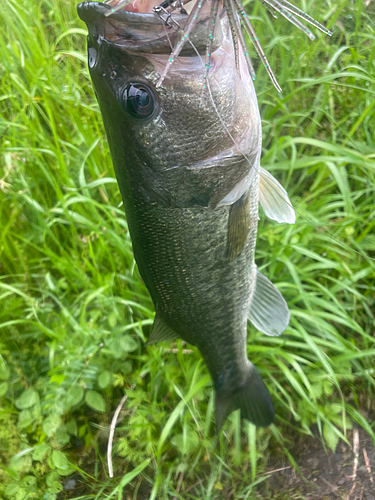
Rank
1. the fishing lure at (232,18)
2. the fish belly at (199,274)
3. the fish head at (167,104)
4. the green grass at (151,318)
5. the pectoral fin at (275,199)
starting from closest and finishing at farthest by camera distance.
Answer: the fishing lure at (232,18) → the fish head at (167,104) → the fish belly at (199,274) → the pectoral fin at (275,199) → the green grass at (151,318)

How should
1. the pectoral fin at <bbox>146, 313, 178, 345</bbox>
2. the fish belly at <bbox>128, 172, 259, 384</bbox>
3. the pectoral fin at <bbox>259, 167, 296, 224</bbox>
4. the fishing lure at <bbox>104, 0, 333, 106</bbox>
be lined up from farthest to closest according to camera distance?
the pectoral fin at <bbox>146, 313, 178, 345</bbox>, the pectoral fin at <bbox>259, 167, 296, 224</bbox>, the fish belly at <bbox>128, 172, 259, 384</bbox>, the fishing lure at <bbox>104, 0, 333, 106</bbox>

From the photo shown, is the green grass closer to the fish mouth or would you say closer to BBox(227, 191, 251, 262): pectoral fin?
BBox(227, 191, 251, 262): pectoral fin

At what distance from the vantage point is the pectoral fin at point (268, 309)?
5.30 feet

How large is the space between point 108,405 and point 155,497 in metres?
0.54

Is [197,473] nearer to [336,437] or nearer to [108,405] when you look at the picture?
[108,405]

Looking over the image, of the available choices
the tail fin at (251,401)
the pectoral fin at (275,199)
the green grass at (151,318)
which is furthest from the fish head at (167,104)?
the tail fin at (251,401)

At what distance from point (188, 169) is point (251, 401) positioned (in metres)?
1.25

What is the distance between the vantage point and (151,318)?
1976 mm

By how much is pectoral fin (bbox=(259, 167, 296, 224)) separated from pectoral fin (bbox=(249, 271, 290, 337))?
1.21 feet

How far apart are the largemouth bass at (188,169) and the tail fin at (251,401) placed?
0.19 metres

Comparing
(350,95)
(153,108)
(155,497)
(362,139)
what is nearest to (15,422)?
(155,497)

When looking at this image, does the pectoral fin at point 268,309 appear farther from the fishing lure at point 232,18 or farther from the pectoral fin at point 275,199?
the fishing lure at point 232,18

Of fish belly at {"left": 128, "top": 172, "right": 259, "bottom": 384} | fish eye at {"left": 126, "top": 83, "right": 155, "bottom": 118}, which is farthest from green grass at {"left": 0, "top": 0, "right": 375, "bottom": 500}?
fish eye at {"left": 126, "top": 83, "right": 155, "bottom": 118}

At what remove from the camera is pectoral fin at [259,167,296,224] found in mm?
1324
